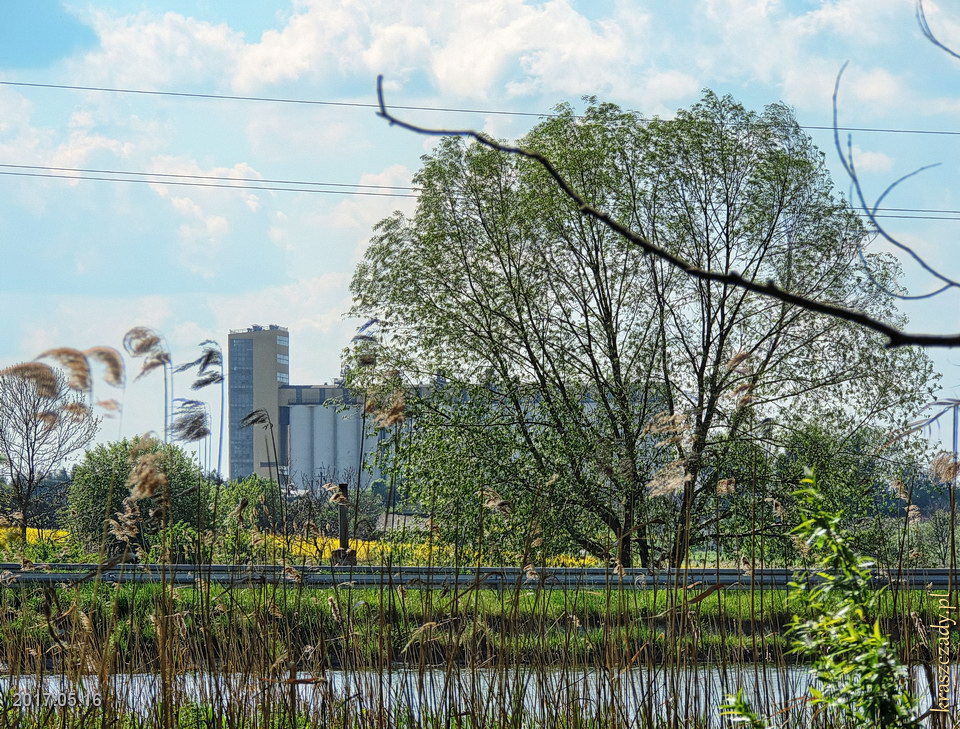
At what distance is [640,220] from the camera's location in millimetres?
15531

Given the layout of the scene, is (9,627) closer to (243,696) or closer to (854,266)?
(243,696)

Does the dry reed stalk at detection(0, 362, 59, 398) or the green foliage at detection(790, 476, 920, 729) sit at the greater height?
the dry reed stalk at detection(0, 362, 59, 398)

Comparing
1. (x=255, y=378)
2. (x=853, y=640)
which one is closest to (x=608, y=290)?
(x=853, y=640)

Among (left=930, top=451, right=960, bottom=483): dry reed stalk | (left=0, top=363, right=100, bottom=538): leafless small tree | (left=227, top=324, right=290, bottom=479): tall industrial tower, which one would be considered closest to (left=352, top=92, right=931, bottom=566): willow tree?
(left=0, top=363, right=100, bottom=538): leafless small tree

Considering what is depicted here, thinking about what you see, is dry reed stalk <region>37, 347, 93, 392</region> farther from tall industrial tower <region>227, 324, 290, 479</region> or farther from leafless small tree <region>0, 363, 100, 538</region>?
tall industrial tower <region>227, 324, 290, 479</region>

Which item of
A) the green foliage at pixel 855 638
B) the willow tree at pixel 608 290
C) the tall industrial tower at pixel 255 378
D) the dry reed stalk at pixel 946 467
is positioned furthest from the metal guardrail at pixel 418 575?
the tall industrial tower at pixel 255 378

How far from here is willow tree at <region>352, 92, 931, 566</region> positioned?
1511cm

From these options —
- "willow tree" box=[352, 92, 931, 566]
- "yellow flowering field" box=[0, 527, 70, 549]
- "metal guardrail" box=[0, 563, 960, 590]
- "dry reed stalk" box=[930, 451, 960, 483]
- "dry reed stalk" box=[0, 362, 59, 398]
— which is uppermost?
"willow tree" box=[352, 92, 931, 566]

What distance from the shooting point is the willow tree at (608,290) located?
15109 millimetres

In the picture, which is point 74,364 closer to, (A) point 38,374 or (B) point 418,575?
(A) point 38,374

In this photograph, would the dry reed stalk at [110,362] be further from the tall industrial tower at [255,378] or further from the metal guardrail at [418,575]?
the tall industrial tower at [255,378]

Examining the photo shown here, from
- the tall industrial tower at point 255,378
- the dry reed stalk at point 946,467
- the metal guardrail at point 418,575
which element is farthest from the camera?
the tall industrial tower at point 255,378

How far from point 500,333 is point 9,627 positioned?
11404 mm

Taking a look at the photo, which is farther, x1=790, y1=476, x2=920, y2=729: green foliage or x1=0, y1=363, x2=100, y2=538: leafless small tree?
x1=0, y1=363, x2=100, y2=538: leafless small tree
